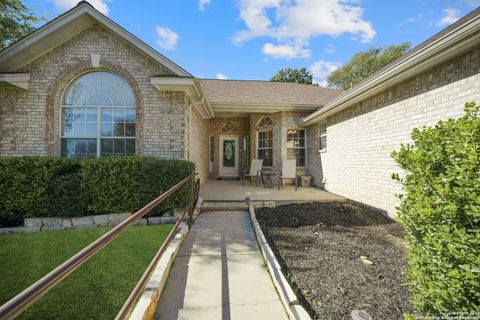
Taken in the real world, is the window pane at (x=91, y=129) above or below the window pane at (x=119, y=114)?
below

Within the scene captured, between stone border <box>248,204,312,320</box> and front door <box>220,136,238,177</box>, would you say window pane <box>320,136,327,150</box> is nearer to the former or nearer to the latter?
front door <box>220,136,238,177</box>

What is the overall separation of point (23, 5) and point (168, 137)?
12441 millimetres

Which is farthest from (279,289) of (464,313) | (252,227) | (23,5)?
(23,5)

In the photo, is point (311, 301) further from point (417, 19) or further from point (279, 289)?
point (417, 19)

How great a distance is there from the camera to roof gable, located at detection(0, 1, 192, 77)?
18.5 feet

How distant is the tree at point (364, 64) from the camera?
25161mm

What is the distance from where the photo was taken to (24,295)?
73 cm

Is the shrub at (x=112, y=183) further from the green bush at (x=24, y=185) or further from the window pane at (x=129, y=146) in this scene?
the window pane at (x=129, y=146)

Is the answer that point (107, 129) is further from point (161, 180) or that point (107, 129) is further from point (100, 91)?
point (161, 180)

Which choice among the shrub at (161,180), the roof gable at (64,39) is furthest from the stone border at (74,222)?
the roof gable at (64,39)

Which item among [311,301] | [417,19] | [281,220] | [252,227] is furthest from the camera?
[417,19]

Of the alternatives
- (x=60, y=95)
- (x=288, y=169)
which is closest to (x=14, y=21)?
(x=60, y=95)

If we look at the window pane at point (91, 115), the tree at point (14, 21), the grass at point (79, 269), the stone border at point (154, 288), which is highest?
the tree at point (14, 21)

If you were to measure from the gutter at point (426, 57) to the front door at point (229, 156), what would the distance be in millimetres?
7111
